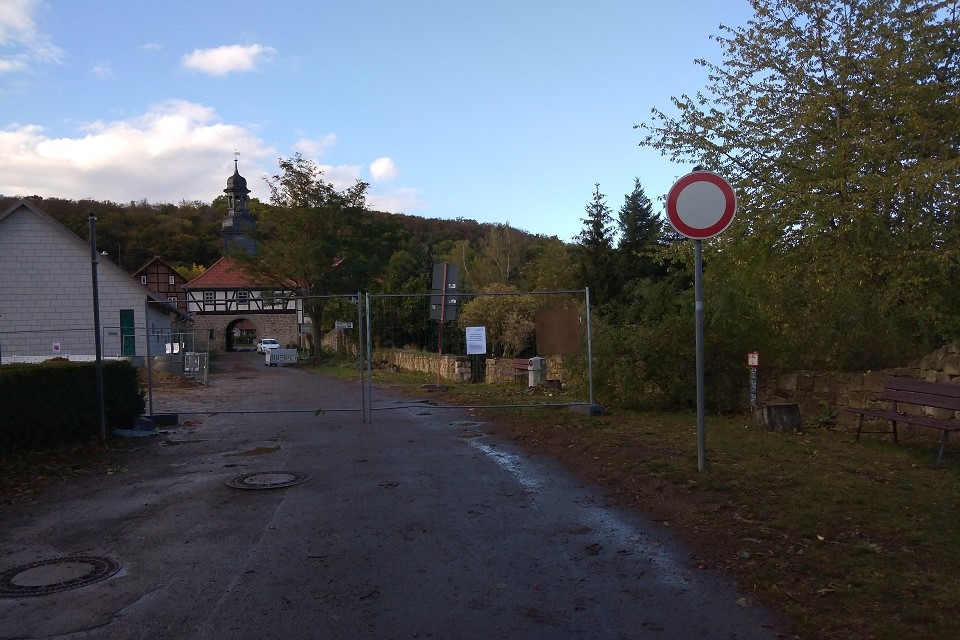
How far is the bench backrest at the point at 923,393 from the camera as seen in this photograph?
7934 mm

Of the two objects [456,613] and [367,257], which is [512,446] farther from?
[367,257]

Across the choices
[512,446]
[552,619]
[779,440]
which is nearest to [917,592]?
[552,619]

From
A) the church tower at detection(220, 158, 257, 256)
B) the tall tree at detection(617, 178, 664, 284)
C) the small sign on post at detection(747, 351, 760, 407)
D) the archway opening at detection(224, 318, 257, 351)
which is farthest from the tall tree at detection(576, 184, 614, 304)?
the church tower at detection(220, 158, 257, 256)

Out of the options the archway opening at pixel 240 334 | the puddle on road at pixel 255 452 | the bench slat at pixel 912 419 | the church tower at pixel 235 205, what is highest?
the church tower at pixel 235 205

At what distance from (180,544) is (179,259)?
105003 millimetres

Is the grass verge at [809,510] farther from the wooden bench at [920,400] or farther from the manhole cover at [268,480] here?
the manhole cover at [268,480]

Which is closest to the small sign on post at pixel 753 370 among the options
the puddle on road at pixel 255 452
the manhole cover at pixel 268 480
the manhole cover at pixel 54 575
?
the manhole cover at pixel 268 480

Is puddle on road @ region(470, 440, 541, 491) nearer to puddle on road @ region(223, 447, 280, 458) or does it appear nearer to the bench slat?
puddle on road @ region(223, 447, 280, 458)

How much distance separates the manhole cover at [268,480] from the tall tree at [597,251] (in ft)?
94.4

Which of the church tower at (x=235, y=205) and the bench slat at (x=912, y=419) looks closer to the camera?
the bench slat at (x=912, y=419)

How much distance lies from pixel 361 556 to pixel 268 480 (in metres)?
3.01

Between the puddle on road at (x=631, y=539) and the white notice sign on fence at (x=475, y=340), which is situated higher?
the white notice sign on fence at (x=475, y=340)

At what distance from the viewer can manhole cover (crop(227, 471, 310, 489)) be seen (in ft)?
23.9

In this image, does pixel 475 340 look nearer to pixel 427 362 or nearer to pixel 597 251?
pixel 427 362
